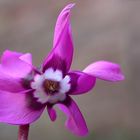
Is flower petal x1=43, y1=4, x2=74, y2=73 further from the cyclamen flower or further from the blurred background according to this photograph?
the blurred background

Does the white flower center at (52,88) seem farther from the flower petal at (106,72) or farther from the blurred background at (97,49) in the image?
the blurred background at (97,49)

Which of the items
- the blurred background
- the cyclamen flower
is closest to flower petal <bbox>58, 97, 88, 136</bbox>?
the cyclamen flower

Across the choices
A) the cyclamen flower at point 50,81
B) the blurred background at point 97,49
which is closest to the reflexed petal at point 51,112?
the cyclamen flower at point 50,81

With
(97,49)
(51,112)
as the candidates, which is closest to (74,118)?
(51,112)

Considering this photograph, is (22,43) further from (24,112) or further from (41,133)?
(24,112)

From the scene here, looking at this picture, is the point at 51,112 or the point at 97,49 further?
the point at 97,49

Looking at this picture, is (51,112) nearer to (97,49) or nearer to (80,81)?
(80,81)

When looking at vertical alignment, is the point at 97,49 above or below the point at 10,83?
above
